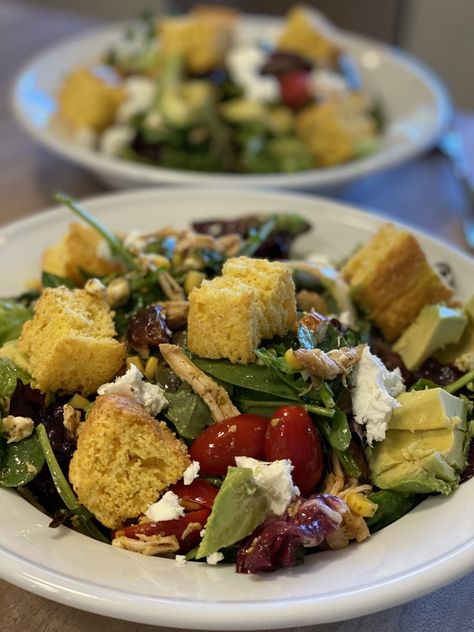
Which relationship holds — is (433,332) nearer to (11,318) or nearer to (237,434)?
(237,434)

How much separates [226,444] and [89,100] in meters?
2.18

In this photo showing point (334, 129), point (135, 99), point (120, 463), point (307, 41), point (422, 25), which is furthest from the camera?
point (422, 25)

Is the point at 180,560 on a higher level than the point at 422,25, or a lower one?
higher

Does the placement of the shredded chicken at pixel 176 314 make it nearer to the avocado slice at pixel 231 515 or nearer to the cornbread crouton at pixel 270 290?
the cornbread crouton at pixel 270 290

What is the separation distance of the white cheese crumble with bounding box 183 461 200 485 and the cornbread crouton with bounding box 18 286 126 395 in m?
0.30

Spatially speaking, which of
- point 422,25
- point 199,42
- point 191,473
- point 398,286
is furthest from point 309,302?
point 422,25

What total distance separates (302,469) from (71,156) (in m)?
1.80

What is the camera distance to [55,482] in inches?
57.3

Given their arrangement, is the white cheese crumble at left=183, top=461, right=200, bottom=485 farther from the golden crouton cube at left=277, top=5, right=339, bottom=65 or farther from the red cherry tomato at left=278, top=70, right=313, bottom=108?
the golden crouton cube at left=277, top=5, right=339, bottom=65

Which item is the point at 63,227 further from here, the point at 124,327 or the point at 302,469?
the point at 302,469

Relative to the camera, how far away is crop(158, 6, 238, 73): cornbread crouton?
347 cm

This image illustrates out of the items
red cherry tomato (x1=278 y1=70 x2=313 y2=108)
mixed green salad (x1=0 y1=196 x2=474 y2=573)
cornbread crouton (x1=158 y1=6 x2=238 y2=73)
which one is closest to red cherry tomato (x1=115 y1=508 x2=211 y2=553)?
mixed green salad (x1=0 y1=196 x2=474 y2=573)

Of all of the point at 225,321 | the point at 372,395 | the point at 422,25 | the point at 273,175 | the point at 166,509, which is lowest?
the point at 422,25

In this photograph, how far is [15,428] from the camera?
1.52 meters
